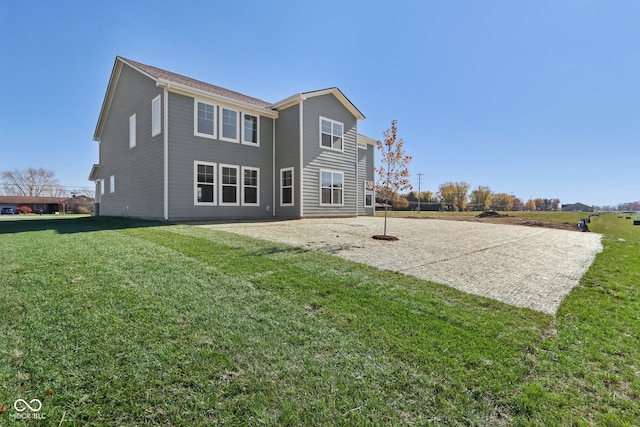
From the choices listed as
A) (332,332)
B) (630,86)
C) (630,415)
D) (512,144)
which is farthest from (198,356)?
(512,144)

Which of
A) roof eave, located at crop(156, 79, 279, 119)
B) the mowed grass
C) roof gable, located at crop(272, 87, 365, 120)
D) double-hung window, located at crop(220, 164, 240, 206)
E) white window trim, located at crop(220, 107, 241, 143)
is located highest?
roof gable, located at crop(272, 87, 365, 120)

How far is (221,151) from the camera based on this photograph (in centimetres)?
1229

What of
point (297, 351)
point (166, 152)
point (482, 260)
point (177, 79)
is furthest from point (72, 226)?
point (482, 260)

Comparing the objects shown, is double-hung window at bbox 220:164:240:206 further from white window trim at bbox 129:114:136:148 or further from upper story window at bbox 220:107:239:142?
white window trim at bbox 129:114:136:148

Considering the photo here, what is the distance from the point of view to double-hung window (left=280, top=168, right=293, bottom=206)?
13.5 metres

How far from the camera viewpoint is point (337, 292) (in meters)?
3.51

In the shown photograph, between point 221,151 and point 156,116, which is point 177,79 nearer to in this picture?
point 156,116

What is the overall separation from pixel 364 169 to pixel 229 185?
391 inches

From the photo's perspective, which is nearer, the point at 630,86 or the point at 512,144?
A: the point at 630,86

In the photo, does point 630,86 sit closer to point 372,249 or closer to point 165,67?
point 372,249

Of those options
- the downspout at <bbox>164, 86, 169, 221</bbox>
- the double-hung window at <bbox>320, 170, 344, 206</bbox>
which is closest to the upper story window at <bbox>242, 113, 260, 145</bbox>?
the downspout at <bbox>164, 86, 169, 221</bbox>

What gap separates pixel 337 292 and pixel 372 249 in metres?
2.91

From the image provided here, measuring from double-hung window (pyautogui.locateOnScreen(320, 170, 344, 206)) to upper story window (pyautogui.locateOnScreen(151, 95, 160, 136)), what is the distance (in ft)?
24.6

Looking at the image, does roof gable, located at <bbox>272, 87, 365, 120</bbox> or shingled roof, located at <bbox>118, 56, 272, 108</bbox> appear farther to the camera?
roof gable, located at <bbox>272, 87, 365, 120</bbox>
